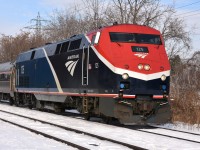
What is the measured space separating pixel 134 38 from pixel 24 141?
590 cm

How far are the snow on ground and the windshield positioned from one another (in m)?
4.41

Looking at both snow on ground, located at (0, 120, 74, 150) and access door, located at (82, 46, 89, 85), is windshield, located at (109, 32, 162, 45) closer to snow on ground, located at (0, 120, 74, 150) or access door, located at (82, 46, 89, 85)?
access door, located at (82, 46, 89, 85)

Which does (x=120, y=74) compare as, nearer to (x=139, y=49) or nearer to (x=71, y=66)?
(x=139, y=49)

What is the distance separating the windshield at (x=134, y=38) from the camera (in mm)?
13953

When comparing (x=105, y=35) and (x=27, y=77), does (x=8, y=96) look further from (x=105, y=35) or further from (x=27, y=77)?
(x=105, y=35)

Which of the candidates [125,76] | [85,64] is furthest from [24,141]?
[85,64]

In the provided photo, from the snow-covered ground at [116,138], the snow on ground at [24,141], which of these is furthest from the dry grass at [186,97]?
the snow on ground at [24,141]

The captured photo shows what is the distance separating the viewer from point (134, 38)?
46.3 feet

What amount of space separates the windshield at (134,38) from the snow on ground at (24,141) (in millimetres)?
4409

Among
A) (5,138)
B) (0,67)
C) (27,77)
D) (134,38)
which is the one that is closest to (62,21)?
(0,67)

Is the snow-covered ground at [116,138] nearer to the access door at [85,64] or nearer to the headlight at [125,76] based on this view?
the headlight at [125,76]

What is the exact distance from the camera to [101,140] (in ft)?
33.7

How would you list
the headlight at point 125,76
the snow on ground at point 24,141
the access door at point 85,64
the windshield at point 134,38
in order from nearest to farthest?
the snow on ground at point 24,141, the headlight at point 125,76, the windshield at point 134,38, the access door at point 85,64

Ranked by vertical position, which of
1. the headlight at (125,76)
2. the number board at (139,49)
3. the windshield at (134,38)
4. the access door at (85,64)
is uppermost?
the windshield at (134,38)
